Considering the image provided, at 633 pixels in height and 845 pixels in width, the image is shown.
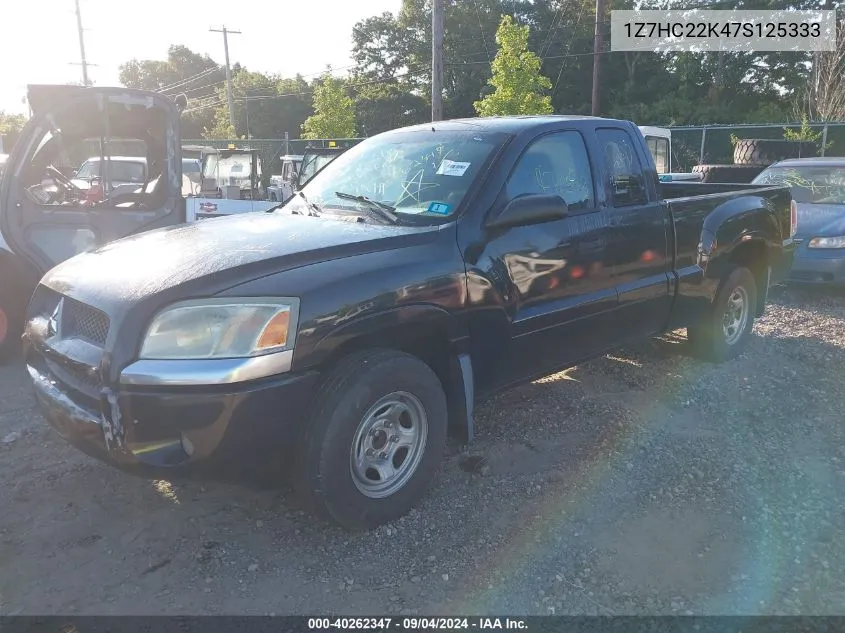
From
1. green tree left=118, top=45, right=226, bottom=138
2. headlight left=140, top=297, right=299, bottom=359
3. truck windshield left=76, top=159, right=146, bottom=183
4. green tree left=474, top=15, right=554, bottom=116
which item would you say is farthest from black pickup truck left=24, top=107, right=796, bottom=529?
green tree left=118, top=45, right=226, bottom=138

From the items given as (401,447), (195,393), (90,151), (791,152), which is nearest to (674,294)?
(401,447)

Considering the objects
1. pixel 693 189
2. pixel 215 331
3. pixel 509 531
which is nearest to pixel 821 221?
pixel 693 189

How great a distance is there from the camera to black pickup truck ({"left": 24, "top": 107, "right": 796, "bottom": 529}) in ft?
8.86

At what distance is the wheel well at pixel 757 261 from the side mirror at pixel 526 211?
262cm

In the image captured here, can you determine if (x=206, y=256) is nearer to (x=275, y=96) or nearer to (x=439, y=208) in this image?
(x=439, y=208)

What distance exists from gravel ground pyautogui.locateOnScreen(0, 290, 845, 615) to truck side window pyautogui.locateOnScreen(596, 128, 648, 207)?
1.42 m

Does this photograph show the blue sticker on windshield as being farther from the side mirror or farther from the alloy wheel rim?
the alloy wheel rim

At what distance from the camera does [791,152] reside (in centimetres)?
1553

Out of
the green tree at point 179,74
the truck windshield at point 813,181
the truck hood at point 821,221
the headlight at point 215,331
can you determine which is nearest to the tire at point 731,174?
the truck windshield at point 813,181

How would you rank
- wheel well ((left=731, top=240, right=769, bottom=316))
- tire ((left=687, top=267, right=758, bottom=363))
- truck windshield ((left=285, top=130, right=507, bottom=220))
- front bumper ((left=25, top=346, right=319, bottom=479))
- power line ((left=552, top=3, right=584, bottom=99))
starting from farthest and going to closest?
power line ((left=552, top=3, right=584, bottom=99)) < wheel well ((left=731, top=240, right=769, bottom=316)) < tire ((left=687, top=267, right=758, bottom=363)) < truck windshield ((left=285, top=130, right=507, bottom=220)) < front bumper ((left=25, top=346, right=319, bottom=479))

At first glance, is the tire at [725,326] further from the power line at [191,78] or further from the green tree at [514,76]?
the power line at [191,78]

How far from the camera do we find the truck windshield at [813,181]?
8961mm

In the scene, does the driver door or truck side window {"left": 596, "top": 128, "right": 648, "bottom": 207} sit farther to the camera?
the driver door

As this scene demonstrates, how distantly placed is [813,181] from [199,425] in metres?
9.29
